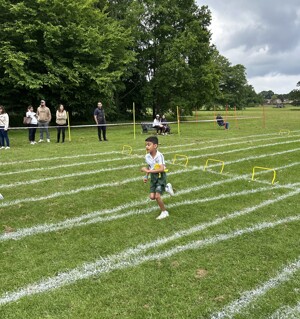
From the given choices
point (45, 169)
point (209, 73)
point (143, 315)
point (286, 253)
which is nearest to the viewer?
point (143, 315)

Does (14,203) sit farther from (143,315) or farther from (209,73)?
(209,73)

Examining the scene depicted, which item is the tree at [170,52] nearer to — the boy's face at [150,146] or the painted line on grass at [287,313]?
the boy's face at [150,146]

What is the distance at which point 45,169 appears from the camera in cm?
936

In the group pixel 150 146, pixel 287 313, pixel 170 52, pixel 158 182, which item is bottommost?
pixel 287 313

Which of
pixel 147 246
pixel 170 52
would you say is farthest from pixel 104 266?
pixel 170 52

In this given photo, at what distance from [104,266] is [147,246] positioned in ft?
2.47

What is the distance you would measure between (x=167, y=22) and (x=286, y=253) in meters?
34.8

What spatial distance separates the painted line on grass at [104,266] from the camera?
3445 millimetres

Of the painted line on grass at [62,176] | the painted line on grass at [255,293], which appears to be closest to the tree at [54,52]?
the painted line on grass at [62,176]

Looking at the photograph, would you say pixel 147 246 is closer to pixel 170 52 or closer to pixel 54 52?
pixel 54 52

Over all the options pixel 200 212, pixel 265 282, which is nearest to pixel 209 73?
pixel 200 212

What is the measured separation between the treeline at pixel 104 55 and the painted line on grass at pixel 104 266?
722 inches

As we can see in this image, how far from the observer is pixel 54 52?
74.9 ft

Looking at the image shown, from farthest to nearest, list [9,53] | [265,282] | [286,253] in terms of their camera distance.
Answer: [9,53], [286,253], [265,282]
